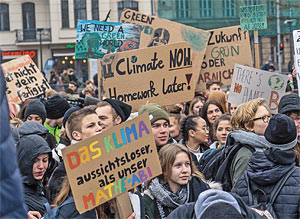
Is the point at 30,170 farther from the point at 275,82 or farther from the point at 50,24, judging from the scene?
the point at 50,24

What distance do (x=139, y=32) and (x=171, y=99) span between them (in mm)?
2596

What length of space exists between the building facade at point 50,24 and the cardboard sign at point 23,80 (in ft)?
103

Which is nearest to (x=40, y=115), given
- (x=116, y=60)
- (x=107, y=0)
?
(x=116, y=60)

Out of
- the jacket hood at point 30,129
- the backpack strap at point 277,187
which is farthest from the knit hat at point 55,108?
the backpack strap at point 277,187

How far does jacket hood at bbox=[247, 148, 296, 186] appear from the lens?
366cm

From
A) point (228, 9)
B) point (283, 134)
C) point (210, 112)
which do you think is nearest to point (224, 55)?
point (210, 112)

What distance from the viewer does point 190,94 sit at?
661cm

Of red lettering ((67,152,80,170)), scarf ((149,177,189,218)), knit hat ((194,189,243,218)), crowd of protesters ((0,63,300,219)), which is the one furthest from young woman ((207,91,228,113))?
knit hat ((194,189,243,218))

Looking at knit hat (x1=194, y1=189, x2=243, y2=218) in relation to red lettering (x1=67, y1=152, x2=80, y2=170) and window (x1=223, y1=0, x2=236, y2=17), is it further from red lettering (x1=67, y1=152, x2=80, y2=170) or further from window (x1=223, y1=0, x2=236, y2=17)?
window (x1=223, y1=0, x2=236, y2=17)

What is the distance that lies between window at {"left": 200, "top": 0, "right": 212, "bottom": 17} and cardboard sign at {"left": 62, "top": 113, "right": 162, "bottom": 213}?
37.2 metres

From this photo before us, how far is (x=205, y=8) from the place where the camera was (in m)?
40.5

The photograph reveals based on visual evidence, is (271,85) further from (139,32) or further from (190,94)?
(139,32)

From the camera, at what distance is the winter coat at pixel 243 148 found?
4270 millimetres

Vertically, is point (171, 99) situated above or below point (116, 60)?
below
